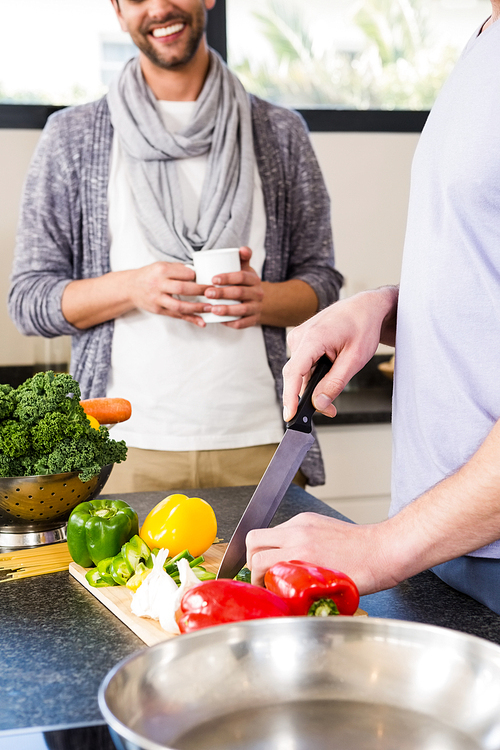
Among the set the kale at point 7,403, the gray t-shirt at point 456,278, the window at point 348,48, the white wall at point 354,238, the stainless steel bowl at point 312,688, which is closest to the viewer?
the stainless steel bowl at point 312,688

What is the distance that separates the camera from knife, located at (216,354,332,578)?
872 mm

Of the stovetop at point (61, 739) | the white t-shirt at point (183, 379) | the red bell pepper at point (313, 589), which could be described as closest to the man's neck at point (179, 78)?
the white t-shirt at point (183, 379)

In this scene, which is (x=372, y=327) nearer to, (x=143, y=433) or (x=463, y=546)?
(x=463, y=546)

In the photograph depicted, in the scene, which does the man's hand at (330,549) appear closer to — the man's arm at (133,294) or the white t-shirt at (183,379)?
the man's arm at (133,294)

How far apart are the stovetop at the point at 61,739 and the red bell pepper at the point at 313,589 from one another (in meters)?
0.19

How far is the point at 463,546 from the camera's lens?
80 centimetres

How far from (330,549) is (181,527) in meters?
0.26

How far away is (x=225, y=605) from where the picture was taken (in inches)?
26.7

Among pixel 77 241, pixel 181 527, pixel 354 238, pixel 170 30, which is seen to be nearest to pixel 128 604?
pixel 181 527

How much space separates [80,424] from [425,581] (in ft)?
1.65

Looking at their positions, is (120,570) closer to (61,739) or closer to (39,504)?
(39,504)

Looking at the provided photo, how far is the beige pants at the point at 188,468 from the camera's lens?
1765 millimetres

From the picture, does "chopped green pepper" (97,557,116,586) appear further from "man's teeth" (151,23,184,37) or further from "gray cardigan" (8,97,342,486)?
"man's teeth" (151,23,184,37)

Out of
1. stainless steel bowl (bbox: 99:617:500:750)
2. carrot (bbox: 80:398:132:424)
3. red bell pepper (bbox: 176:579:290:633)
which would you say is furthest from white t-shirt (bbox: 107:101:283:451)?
stainless steel bowl (bbox: 99:617:500:750)
